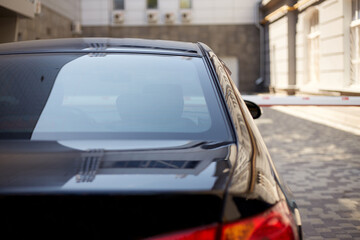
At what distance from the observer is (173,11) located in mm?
26828

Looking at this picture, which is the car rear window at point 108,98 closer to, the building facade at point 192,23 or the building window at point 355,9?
the building window at point 355,9

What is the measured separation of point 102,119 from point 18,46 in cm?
77

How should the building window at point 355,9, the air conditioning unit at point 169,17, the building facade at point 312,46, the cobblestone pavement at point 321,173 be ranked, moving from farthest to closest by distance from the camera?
the air conditioning unit at point 169,17 → the building facade at point 312,46 → the building window at point 355,9 → the cobblestone pavement at point 321,173

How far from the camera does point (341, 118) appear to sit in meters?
13.5

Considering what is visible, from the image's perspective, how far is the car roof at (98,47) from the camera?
8.29ft

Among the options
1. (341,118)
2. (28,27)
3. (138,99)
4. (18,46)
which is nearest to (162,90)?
(138,99)

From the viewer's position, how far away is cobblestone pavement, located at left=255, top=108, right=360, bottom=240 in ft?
15.3

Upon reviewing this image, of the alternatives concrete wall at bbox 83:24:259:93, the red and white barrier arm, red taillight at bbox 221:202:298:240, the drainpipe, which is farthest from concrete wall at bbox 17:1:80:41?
red taillight at bbox 221:202:298:240

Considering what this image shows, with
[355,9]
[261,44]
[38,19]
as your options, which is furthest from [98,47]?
[261,44]

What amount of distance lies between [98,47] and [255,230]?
1.49 m

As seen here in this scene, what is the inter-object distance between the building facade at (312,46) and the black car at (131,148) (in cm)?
1071

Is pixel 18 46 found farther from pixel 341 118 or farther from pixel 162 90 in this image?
pixel 341 118

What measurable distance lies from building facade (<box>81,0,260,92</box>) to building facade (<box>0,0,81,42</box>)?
1.22 meters

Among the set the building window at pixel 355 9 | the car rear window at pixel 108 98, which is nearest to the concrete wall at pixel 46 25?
the building window at pixel 355 9
